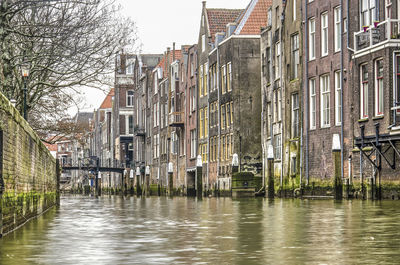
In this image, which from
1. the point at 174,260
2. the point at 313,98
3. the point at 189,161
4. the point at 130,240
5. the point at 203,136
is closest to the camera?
the point at 174,260

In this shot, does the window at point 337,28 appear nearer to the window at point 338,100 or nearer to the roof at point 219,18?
the window at point 338,100

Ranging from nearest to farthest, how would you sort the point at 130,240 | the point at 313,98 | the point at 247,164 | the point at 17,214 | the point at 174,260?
the point at 174,260 → the point at 130,240 → the point at 17,214 → the point at 313,98 → the point at 247,164

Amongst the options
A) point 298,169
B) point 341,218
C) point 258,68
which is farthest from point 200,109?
point 341,218

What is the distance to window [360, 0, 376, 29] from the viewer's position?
36656 millimetres

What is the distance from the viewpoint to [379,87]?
3434cm

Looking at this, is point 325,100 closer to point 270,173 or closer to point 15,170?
point 270,173

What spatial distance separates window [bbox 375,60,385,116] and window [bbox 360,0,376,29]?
302cm

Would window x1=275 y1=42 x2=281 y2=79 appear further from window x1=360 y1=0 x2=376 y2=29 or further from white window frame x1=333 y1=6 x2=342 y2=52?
window x1=360 y1=0 x2=376 y2=29

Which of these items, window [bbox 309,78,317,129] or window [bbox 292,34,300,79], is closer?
window [bbox 309,78,317,129]

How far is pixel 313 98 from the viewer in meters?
44.5

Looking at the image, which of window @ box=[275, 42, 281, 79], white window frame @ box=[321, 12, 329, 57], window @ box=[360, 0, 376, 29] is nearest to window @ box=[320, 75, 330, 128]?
white window frame @ box=[321, 12, 329, 57]

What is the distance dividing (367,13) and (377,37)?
350cm

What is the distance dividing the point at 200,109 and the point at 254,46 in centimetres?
1209

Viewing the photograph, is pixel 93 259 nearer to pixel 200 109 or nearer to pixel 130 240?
pixel 130 240
